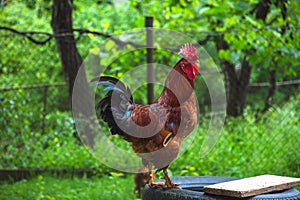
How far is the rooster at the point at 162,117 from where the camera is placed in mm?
3203

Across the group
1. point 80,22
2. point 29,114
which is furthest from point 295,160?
point 80,22

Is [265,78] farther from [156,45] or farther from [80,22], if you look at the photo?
[156,45]

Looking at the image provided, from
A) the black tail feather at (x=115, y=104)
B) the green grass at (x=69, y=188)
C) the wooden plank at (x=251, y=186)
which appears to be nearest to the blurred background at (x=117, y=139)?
the green grass at (x=69, y=188)

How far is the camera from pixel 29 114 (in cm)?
641

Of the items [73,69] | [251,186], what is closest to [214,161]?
[73,69]

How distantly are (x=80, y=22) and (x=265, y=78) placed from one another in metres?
4.50

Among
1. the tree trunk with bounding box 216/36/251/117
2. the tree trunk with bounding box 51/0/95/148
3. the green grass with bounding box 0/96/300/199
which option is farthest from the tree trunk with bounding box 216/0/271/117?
the tree trunk with bounding box 51/0/95/148

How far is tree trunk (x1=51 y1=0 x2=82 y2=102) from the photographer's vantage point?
19.6ft

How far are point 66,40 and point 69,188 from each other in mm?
1908

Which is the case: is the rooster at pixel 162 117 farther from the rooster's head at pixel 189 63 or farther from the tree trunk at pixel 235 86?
the tree trunk at pixel 235 86

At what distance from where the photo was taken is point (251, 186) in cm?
Answer: 293

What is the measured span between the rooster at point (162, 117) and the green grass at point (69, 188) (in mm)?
1476

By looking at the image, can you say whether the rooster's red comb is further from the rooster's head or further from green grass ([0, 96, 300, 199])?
green grass ([0, 96, 300, 199])

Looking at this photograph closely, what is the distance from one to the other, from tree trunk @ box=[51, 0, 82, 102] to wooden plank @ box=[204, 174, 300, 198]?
3.46 meters
